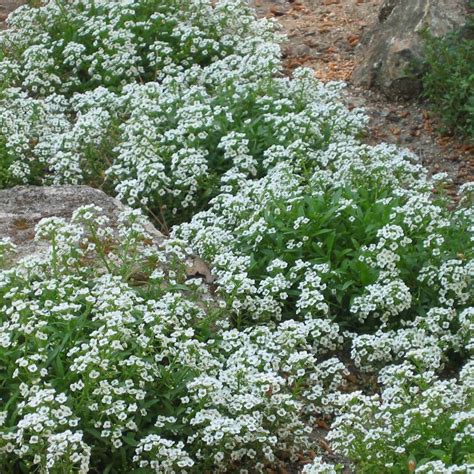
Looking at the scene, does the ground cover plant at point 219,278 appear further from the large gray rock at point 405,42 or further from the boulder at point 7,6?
the boulder at point 7,6

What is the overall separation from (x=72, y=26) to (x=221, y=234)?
359 cm

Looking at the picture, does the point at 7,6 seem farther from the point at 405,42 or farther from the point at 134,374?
the point at 134,374

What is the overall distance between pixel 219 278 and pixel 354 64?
3.91 m

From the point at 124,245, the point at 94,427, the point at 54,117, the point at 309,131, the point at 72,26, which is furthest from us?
the point at 72,26

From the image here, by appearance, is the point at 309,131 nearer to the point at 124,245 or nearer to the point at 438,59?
the point at 438,59

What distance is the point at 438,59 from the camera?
875 cm

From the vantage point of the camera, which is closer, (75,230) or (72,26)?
(75,230)

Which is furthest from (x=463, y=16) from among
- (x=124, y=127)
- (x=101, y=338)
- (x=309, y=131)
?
(x=101, y=338)

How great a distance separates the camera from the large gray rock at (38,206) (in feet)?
22.3

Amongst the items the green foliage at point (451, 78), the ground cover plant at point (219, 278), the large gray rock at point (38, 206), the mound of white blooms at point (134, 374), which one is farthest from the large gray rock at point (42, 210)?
the green foliage at point (451, 78)

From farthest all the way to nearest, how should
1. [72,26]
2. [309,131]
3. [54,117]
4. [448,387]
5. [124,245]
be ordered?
1. [72,26]
2. [54,117]
3. [309,131]
4. [124,245]
5. [448,387]

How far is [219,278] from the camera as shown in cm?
657

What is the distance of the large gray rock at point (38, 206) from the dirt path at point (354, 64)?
8.62 feet

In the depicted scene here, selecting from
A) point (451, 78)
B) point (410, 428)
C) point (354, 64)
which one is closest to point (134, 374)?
point (410, 428)
